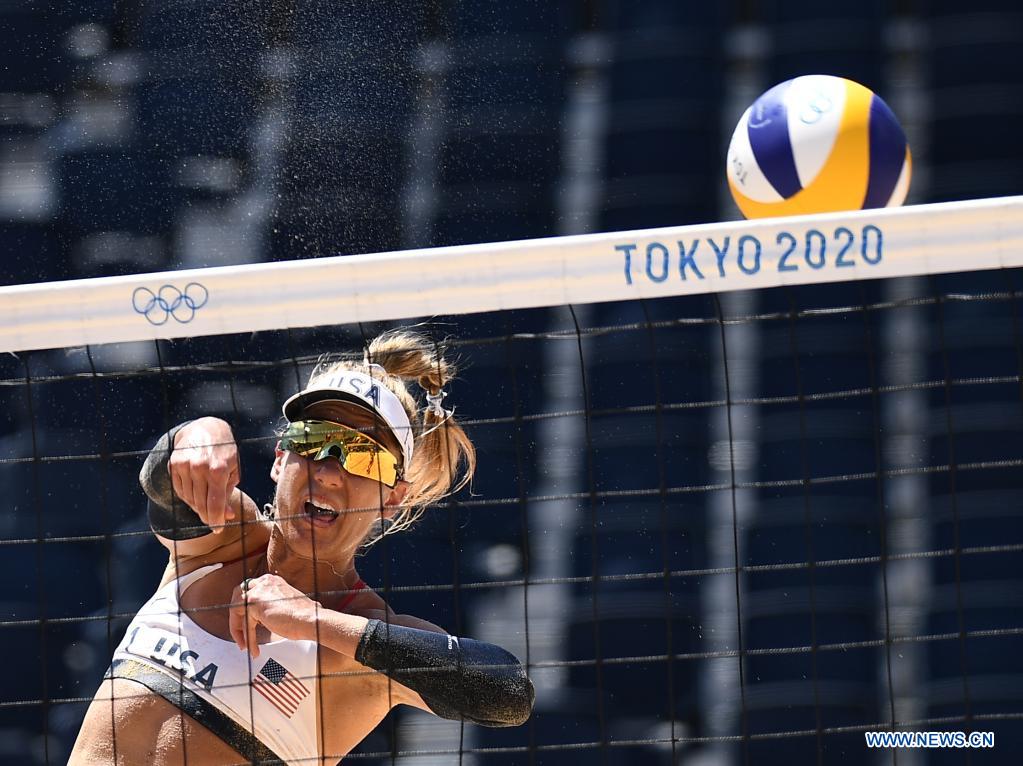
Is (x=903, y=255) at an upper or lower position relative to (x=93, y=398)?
lower

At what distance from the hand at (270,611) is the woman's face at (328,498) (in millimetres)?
106

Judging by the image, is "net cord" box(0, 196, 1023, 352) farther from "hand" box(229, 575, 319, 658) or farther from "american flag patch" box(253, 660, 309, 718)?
"american flag patch" box(253, 660, 309, 718)

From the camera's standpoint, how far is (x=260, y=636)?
2.26 meters

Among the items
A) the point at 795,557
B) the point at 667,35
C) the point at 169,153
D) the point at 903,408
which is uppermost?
the point at 667,35

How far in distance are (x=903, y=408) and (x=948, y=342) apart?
20cm

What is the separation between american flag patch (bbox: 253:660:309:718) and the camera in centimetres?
222

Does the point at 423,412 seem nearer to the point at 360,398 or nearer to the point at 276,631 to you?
the point at 360,398

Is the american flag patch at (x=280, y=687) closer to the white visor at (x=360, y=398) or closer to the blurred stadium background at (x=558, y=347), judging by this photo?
the white visor at (x=360, y=398)

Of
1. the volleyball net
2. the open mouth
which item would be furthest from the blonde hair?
the volleyball net

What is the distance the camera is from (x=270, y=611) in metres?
2.08

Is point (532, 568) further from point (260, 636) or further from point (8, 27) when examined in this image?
point (8, 27)

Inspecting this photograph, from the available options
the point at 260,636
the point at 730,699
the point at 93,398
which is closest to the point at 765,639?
the point at 730,699

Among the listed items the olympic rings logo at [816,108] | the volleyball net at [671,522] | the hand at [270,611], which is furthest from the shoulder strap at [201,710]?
the olympic rings logo at [816,108]

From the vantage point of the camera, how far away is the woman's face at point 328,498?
88.0 inches
